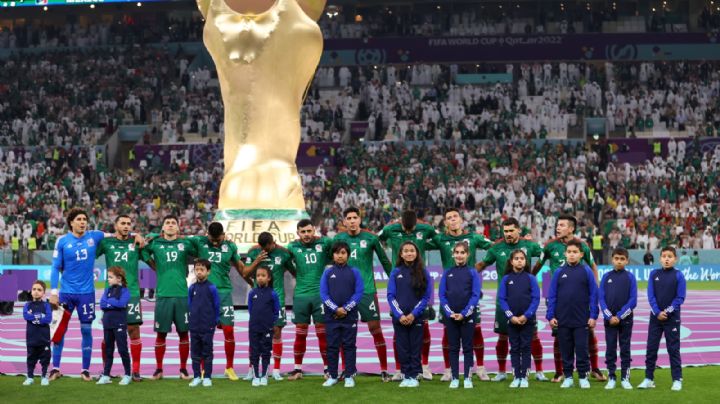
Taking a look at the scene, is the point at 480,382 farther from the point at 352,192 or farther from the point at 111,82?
the point at 111,82

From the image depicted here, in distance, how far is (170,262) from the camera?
14.8 meters

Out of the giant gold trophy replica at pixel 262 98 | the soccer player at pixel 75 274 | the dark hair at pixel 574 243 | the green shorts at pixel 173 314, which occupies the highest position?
the giant gold trophy replica at pixel 262 98

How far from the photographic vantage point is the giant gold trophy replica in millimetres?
23344

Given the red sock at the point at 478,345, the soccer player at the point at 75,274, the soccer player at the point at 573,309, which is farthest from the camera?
the soccer player at the point at 75,274

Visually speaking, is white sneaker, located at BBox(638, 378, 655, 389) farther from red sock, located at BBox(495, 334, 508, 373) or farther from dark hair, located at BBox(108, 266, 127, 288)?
dark hair, located at BBox(108, 266, 127, 288)

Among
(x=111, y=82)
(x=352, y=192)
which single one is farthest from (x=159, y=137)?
(x=352, y=192)

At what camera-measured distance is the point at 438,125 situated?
4897 cm

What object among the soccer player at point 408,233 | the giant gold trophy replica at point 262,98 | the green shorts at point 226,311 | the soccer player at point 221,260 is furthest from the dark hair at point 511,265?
the giant gold trophy replica at point 262,98

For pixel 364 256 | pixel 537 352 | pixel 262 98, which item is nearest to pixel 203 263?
pixel 364 256

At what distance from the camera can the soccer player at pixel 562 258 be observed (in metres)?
13.9

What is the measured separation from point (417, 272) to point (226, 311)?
2653mm

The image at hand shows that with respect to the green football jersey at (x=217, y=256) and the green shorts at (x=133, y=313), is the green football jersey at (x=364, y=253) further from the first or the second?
the green shorts at (x=133, y=313)

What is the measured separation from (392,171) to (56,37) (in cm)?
2301

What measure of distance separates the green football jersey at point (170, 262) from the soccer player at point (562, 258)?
14.2ft
